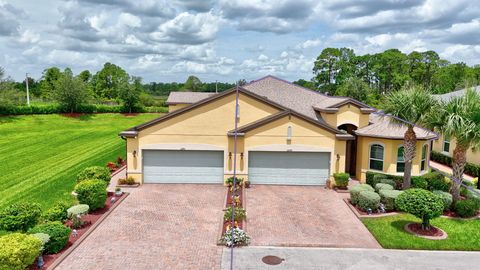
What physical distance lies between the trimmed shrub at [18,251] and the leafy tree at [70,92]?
4845 cm

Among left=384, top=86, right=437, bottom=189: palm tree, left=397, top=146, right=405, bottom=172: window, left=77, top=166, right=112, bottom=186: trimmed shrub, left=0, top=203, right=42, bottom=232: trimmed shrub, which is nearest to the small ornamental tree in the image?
left=384, top=86, right=437, bottom=189: palm tree

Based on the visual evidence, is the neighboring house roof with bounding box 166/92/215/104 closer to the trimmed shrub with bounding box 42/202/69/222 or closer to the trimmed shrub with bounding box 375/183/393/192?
the trimmed shrub with bounding box 375/183/393/192

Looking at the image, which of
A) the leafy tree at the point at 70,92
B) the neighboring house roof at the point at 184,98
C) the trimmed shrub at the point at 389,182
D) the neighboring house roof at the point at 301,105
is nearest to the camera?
the trimmed shrub at the point at 389,182

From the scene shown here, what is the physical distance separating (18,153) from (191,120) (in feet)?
61.6

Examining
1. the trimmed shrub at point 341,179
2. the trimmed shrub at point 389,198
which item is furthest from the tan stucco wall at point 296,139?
the trimmed shrub at point 389,198

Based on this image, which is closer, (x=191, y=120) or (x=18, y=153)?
(x=191, y=120)

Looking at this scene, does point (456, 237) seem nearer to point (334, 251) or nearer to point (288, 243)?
point (334, 251)

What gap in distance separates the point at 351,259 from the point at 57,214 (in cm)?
1189

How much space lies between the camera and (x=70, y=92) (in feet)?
177

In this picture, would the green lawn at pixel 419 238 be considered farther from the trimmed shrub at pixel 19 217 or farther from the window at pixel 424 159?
the trimmed shrub at pixel 19 217

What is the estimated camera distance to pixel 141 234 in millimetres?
14555

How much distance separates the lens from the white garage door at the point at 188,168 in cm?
2244

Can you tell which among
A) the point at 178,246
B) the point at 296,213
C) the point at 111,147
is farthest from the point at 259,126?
the point at 111,147

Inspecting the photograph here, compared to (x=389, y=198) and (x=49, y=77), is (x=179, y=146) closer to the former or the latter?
(x=389, y=198)
